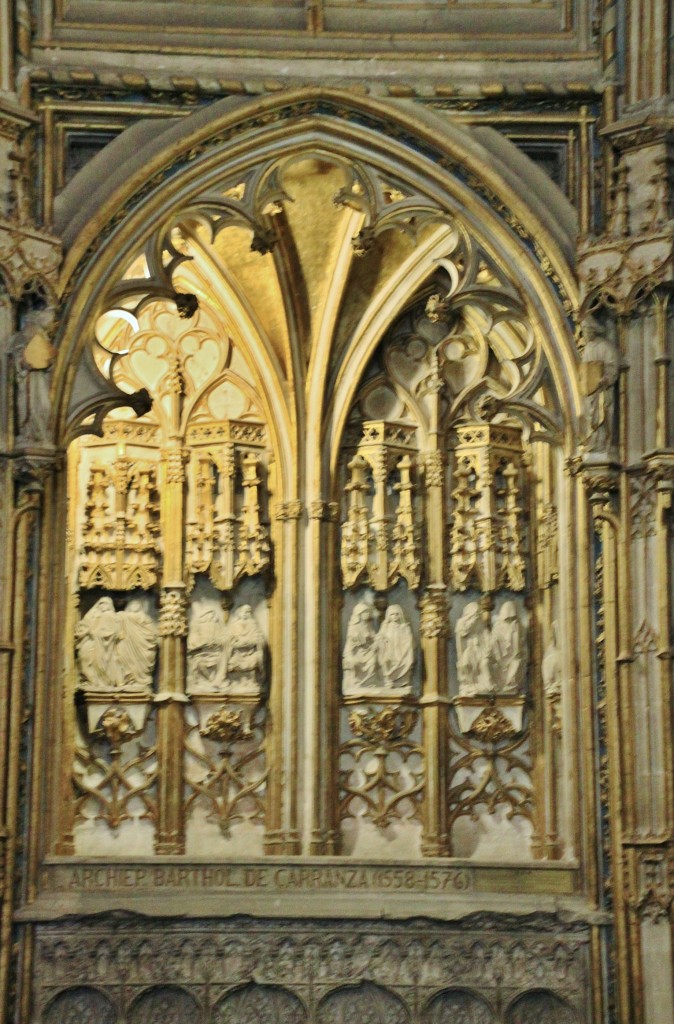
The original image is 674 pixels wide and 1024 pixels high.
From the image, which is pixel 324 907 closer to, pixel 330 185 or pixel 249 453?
pixel 249 453

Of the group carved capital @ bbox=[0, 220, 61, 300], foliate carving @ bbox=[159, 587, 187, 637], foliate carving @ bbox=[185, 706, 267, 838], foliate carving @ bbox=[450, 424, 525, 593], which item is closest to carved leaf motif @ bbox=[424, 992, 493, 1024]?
foliate carving @ bbox=[185, 706, 267, 838]

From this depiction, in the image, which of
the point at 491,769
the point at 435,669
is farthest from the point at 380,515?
the point at 491,769

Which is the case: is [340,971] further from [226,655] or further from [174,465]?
[174,465]

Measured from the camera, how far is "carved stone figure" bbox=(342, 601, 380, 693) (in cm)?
1778

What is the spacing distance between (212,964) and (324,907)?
28.0 inches

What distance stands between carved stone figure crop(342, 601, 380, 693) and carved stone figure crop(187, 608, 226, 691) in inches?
31.3

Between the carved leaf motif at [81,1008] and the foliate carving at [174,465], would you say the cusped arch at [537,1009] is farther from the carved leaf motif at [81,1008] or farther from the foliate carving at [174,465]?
the foliate carving at [174,465]

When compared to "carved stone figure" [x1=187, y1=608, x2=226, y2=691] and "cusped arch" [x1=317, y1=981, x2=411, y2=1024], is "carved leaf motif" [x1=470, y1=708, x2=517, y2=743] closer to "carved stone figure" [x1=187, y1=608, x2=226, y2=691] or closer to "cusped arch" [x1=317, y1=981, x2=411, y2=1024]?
"carved stone figure" [x1=187, y1=608, x2=226, y2=691]

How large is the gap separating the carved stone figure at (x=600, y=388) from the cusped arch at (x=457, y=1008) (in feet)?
10.4

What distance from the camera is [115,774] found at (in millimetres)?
17656

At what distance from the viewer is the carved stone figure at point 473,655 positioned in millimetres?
17750

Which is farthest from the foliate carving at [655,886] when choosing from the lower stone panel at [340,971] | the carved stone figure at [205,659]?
the carved stone figure at [205,659]

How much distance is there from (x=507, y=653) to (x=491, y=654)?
4.3 inches

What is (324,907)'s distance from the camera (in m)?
15.9
